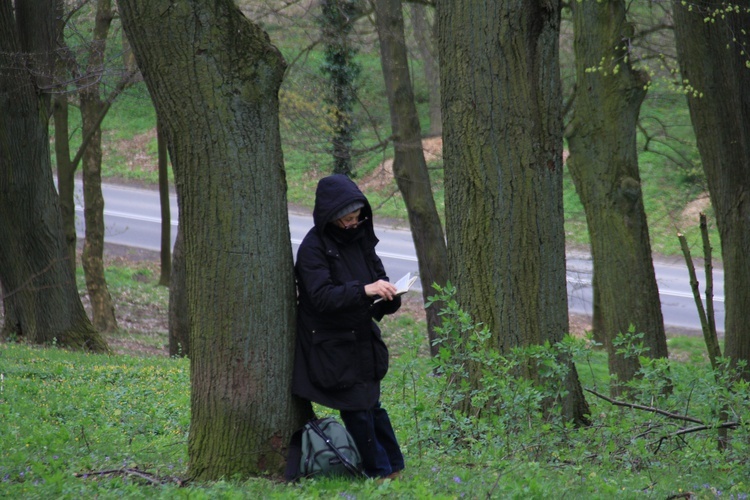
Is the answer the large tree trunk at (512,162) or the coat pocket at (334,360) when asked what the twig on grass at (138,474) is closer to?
the coat pocket at (334,360)

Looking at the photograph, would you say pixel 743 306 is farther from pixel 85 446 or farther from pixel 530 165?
pixel 85 446

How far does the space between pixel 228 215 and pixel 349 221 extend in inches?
27.5

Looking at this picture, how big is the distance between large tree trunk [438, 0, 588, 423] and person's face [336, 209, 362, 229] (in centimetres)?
155

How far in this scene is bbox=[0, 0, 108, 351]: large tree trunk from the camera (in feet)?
40.5

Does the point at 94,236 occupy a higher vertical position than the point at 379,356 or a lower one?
lower

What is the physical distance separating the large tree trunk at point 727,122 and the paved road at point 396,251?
32.2 ft

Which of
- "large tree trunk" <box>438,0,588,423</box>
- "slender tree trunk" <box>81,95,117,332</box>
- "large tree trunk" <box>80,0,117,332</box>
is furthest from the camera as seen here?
"slender tree trunk" <box>81,95,117,332</box>

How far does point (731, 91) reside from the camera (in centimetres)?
1012

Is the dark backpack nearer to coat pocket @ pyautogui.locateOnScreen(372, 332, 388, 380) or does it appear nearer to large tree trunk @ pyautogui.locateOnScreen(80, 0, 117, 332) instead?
coat pocket @ pyautogui.locateOnScreen(372, 332, 388, 380)

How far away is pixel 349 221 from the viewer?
4.91 m

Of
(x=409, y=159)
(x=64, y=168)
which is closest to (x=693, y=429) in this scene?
(x=409, y=159)

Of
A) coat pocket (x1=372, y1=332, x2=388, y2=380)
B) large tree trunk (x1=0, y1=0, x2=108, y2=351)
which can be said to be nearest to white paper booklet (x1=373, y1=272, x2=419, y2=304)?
coat pocket (x1=372, y1=332, x2=388, y2=380)

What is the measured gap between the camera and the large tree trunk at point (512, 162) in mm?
6086

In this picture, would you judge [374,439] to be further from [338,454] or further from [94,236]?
[94,236]
